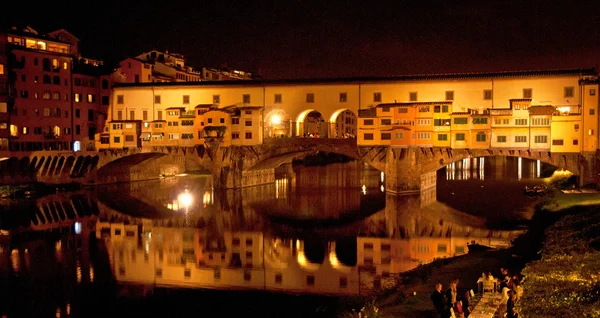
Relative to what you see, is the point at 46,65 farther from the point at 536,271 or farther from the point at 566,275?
the point at 566,275

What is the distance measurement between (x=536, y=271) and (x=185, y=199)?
32810 mm

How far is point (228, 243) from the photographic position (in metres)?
28.0

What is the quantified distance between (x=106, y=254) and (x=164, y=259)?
287 cm

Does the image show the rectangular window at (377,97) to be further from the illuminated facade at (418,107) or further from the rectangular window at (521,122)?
the rectangular window at (521,122)

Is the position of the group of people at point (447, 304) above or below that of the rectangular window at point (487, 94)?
below

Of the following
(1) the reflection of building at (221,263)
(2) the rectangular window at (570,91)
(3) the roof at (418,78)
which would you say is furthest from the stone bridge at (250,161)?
(1) the reflection of building at (221,263)

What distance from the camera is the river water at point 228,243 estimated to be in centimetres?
1892

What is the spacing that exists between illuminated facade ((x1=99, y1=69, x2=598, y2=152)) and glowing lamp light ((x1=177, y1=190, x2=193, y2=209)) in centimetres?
562

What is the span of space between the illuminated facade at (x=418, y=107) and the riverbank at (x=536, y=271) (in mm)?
16666

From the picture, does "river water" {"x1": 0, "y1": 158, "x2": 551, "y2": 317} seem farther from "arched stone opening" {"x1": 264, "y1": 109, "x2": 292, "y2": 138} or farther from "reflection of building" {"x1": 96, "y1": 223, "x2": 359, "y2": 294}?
"arched stone opening" {"x1": 264, "y1": 109, "x2": 292, "y2": 138}

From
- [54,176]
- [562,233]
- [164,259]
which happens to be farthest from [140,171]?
[562,233]

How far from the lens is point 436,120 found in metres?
43.4

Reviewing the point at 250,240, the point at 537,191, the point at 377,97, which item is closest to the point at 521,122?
the point at 537,191

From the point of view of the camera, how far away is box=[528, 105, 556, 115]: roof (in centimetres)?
4019
